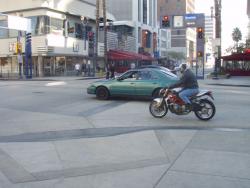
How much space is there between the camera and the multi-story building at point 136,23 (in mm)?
74269

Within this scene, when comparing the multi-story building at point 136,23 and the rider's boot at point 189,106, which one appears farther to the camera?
the multi-story building at point 136,23

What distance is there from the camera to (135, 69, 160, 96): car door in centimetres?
1691

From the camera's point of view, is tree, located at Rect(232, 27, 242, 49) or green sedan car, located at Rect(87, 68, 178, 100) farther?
tree, located at Rect(232, 27, 242, 49)

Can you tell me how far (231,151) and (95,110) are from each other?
697cm

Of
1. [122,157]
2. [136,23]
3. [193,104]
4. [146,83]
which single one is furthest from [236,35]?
[122,157]

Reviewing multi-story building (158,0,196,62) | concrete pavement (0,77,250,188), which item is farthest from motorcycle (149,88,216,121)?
multi-story building (158,0,196,62)

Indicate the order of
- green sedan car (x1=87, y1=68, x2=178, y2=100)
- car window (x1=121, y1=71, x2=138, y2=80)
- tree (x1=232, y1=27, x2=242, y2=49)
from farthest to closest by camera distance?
tree (x1=232, y1=27, x2=242, y2=49) < car window (x1=121, y1=71, x2=138, y2=80) < green sedan car (x1=87, y1=68, x2=178, y2=100)

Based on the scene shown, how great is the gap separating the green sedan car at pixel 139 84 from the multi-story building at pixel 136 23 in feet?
167

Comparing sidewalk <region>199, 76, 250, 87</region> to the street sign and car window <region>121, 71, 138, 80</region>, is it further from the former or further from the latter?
the street sign

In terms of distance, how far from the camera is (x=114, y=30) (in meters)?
70.9

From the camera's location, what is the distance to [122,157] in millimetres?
7352

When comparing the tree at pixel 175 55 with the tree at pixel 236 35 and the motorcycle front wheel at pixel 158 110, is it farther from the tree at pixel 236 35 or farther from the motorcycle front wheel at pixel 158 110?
the motorcycle front wheel at pixel 158 110

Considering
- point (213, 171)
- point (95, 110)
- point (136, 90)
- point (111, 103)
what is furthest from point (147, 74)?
point (213, 171)

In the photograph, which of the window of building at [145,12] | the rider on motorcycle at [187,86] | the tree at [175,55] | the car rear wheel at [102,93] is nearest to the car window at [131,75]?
the car rear wheel at [102,93]
